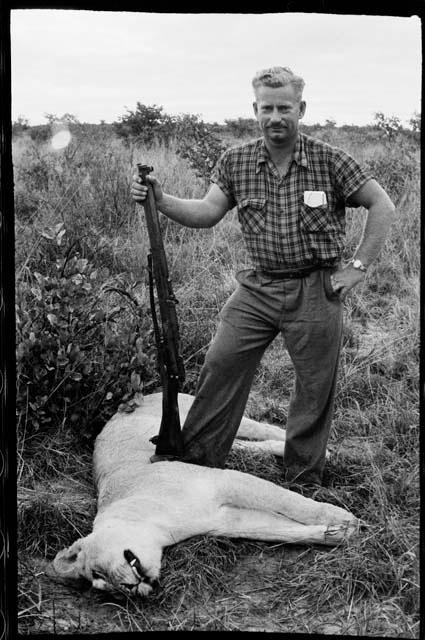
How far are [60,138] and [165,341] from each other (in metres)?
2.44

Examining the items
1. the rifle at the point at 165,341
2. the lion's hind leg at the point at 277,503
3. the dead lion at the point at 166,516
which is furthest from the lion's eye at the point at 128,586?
the rifle at the point at 165,341

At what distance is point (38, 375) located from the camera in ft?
14.4

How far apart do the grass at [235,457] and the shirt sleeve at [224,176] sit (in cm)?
83

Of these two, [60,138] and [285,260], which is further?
[60,138]

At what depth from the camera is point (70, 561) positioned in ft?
11.2

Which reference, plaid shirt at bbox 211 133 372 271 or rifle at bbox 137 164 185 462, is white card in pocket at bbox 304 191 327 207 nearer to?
plaid shirt at bbox 211 133 372 271

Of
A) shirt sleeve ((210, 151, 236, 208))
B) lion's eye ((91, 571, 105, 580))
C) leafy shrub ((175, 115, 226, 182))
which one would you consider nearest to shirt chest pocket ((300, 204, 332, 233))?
shirt sleeve ((210, 151, 236, 208))

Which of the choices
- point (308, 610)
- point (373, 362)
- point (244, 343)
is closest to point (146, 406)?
point (244, 343)

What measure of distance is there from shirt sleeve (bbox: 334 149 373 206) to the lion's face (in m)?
1.84

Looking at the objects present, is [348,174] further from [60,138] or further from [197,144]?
[60,138]

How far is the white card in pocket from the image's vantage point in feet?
12.8

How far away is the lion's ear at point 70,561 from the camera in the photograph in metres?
3.33

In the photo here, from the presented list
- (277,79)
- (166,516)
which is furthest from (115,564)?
(277,79)

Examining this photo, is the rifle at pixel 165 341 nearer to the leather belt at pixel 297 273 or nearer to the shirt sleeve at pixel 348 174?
the leather belt at pixel 297 273
